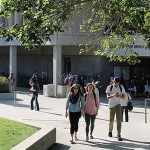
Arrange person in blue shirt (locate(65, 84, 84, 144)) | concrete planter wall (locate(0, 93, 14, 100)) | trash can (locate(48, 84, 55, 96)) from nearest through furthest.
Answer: person in blue shirt (locate(65, 84, 84, 144)) < concrete planter wall (locate(0, 93, 14, 100)) < trash can (locate(48, 84, 55, 96))

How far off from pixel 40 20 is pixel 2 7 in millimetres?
1631

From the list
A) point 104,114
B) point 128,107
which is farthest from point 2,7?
point 104,114

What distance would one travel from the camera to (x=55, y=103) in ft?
80.0

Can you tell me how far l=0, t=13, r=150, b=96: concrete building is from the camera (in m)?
28.6

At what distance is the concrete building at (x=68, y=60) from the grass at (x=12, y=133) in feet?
39.2

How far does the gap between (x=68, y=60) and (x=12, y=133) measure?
962 inches

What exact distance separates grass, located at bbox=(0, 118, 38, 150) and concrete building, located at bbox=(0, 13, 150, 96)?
11937 mm

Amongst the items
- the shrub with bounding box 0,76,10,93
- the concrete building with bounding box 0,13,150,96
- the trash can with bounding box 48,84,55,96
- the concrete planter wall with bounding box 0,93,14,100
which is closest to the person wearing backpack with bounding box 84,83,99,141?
the concrete building with bounding box 0,13,150,96

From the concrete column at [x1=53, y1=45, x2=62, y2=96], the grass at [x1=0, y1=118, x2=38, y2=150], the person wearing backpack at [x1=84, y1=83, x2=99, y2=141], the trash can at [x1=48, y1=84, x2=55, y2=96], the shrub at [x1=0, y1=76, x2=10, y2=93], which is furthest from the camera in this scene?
the concrete column at [x1=53, y1=45, x2=62, y2=96]

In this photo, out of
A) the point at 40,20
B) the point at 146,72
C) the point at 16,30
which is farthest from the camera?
the point at 146,72

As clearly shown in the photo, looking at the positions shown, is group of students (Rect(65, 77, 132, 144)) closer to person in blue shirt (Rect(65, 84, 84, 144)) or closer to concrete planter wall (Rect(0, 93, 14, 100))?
A: person in blue shirt (Rect(65, 84, 84, 144))

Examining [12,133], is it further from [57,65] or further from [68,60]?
[68,60]

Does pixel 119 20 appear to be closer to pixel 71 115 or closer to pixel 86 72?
pixel 71 115

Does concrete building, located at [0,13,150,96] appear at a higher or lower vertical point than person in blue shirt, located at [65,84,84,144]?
higher
